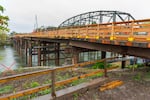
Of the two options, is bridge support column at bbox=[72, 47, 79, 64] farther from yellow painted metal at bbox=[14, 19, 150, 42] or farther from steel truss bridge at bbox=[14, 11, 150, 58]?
yellow painted metal at bbox=[14, 19, 150, 42]

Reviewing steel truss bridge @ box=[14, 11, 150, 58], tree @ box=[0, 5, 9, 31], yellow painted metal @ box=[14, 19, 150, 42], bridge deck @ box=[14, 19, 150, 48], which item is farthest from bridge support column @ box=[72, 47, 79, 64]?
tree @ box=[0, 5, 9, 31]

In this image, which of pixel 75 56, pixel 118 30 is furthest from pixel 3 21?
pixel 75 56

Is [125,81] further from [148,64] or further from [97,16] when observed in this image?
[97,16]

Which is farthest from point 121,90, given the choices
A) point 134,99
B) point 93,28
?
point 93,28

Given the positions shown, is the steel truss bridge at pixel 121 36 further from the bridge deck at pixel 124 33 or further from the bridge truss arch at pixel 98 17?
the bridge truss arch at pixel 98 17

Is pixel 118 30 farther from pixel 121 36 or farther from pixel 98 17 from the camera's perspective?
pixel 98 17

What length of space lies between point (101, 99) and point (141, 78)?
10.9 feet

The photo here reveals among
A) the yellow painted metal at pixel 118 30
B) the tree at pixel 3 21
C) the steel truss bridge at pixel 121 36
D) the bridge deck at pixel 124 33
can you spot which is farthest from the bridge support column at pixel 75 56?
the tree at pixel 3 21

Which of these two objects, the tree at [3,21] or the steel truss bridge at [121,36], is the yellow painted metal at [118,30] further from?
the tree at [3,21]

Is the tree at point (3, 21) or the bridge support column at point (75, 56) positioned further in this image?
the bridge support column at point (75, 56)

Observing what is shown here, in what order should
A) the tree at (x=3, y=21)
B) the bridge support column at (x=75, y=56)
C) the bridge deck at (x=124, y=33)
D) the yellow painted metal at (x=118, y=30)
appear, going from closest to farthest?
the tree at (x=3, y=21), the bridge deck at (x=124, y=33), the yellow painted metal at (x=118, y=30), the bridge support column at (x=75, y=56)

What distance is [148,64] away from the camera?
12.4 m

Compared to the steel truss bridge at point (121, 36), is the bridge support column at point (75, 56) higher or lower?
lower

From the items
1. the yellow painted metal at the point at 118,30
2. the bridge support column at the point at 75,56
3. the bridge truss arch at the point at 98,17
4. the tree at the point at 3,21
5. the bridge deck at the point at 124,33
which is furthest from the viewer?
the bridge truss arch at the point at 98,17
